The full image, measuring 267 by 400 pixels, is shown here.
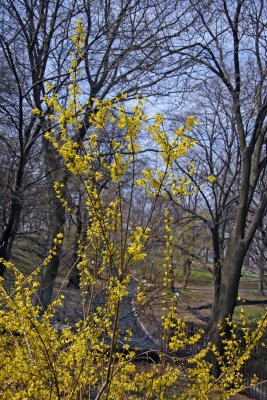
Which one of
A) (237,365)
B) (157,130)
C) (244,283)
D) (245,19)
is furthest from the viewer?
(244,283)

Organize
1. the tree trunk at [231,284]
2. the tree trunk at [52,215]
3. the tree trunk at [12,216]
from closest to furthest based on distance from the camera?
the tree trunk at [12,216] < the tree trunk at [52,215] < the tree trunk at [231,284]

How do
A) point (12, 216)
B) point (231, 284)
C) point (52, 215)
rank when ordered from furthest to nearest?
1. point (231, 284)
2. point (52, 215)
3. point (12, 216)

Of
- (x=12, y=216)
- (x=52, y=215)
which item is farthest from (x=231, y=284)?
(x=12, y=216)

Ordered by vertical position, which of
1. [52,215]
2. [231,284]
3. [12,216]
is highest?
[52,215]

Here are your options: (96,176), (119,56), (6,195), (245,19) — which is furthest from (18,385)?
(245,19)

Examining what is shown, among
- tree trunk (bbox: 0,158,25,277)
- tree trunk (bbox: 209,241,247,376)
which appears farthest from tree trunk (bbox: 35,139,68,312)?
tree trunk (bbox: 209,241,247,376)

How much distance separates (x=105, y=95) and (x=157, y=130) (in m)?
5.74

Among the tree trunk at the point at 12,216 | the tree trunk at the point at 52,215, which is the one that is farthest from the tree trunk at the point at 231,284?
the tree trunk at the point at 12,216

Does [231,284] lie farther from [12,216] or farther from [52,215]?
[12,216]

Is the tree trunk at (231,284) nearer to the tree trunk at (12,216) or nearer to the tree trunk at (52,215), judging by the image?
the tree trunk at (52,215)

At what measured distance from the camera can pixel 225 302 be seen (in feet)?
30.3

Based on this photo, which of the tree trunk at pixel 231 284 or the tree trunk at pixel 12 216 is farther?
the tree trunk at pixel 231 284

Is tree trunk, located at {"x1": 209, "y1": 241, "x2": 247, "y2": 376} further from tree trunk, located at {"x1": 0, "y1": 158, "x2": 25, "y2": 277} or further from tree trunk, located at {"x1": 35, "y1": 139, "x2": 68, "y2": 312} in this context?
tree trunk, located at {"x1": 0, "y1": 158, "x2": 25, "y2": 277}

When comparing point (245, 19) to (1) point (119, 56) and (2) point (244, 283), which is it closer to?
(1) point (119, 56)
